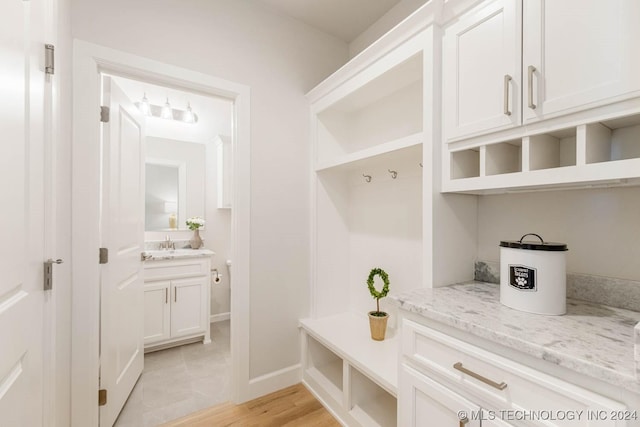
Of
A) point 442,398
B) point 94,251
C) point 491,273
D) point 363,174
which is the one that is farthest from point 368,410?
point 94,251

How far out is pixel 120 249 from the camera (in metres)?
1.75

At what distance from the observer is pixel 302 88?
2.21 metres

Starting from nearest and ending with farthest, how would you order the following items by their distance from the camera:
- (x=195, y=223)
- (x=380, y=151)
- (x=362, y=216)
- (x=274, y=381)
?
(x=380, y=151) < (x=274, y=381) < (x=362, y=216) < (x=195, y=223)

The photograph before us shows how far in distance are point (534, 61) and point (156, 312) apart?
3.20m

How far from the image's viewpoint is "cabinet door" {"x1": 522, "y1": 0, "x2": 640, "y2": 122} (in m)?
0.81

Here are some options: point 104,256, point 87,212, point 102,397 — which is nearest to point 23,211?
point 87,212

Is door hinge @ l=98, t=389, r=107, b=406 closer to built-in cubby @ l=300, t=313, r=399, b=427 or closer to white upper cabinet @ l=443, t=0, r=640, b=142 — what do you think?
built-in cubby @ l=300, t=313, r=399, b=427

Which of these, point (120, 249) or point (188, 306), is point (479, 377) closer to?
point (120, 249)

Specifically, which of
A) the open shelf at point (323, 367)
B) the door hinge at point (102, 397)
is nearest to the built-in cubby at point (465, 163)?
the open shelf at point (323, 367)

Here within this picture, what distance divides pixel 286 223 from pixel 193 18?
145 cm

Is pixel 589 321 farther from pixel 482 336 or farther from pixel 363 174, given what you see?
pixel 363 174

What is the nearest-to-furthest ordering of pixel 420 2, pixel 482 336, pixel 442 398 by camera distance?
1. pixel 482 336
2. pixel 442 398
3. pixel 420 2

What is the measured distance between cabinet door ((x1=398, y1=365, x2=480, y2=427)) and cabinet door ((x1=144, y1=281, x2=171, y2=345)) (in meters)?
2.36

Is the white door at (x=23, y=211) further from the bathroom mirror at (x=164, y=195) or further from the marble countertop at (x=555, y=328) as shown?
the bathroom mirror at (x=164, y=195)
